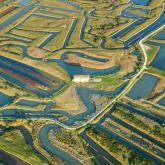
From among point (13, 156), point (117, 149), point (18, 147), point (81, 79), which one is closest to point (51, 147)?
point (18, 147)

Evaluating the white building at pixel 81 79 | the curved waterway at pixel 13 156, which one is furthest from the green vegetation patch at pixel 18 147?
the white building at pixel 81 79

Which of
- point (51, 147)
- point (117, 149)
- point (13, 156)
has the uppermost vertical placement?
point (117, 149)

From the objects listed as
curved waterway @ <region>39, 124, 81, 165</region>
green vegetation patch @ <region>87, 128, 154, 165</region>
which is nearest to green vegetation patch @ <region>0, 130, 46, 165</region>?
curved waterway @ <region>39, 124, 81, 165</region>

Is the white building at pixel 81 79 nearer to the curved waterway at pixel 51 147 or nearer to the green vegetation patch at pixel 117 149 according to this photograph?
the curved waterway at pixel 51 147

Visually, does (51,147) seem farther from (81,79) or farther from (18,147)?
(81,79)

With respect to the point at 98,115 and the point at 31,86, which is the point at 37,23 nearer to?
the point at 31,86

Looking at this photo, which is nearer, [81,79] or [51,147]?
[51,147]

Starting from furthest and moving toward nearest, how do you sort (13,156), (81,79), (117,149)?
1. (81,79)
2. (13,156)
3. (117,149)

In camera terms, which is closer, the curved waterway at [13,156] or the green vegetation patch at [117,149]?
the green vegetation patch at [117,149]

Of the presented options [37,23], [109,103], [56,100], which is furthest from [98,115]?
[37,23]

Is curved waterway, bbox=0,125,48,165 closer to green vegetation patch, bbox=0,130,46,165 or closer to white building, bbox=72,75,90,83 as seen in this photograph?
green vegetation patch, bbox=0,130,46,165

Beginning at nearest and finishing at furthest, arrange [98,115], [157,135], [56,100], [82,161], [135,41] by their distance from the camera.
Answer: [82,161], [157,135], [98,115], [56,100], [135,41]
